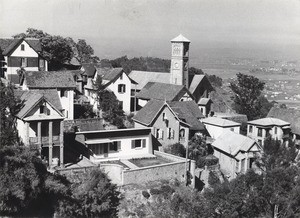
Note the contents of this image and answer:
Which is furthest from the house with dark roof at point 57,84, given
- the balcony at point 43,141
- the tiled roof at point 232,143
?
the tiled roof at point 232,143

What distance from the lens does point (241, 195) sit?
36.7m

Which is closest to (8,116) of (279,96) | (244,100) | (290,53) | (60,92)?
(60,92)

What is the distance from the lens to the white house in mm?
56562

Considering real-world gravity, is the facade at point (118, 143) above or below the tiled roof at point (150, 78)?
below

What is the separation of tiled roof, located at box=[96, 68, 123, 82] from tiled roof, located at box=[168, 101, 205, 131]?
384 inches

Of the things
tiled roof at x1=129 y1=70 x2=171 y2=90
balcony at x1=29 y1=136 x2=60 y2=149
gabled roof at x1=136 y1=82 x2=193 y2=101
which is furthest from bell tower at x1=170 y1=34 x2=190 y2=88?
balcony at x1=29 y1=136 x2=60 y2=149

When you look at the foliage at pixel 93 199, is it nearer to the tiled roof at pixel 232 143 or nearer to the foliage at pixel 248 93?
the tiled roof at pixel 232 143

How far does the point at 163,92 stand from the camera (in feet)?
218

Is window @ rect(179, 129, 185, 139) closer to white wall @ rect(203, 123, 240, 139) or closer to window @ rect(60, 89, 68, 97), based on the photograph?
white wall @ rect(203, 123, 240, 139)

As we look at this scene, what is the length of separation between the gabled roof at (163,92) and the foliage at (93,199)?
1180 inches

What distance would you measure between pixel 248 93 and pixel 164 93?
55.2ft

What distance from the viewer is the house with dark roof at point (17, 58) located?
61156 millimetres

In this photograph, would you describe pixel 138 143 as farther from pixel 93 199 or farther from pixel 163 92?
pixel 163 92

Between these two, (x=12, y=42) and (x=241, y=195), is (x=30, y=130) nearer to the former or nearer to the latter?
(x=241, y=195)
